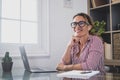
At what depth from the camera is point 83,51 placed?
221cm

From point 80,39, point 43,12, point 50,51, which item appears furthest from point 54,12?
point 80,39

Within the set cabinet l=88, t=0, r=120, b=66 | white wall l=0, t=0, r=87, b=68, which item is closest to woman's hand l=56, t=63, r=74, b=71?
white wall l=0, t=0, r=87, b=68

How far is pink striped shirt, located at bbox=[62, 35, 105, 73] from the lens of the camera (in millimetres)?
2037

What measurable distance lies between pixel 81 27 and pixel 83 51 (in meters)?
0.26

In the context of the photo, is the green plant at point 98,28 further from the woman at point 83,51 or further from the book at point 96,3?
the woman at point 83,51

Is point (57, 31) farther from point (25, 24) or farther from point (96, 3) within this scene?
point (96, 3)

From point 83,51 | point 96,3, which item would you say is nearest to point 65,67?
point 83,51

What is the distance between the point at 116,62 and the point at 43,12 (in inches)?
44.6

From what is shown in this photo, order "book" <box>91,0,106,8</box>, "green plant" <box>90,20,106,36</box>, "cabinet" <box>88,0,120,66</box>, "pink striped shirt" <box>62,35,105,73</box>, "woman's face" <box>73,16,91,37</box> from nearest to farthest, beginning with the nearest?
"pink striped shirt" <box>62,35,105,73</box> → "woman's face" <box>73,16,91,37</box> → "cabinet" <box>88,0,120,66</box> → "green plant" <box>90,20,106,36</box> → "book" <box>91,0,106,8</box>

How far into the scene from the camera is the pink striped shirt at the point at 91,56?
6.68ft

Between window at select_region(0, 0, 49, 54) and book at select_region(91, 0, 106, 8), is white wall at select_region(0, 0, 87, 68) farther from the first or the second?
book at select_region(91, 0, 106, 8)

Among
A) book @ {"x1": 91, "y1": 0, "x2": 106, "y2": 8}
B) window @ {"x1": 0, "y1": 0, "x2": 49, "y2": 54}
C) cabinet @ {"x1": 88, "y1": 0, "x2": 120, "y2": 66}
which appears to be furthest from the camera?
book @ {"x1": 91, "y1": 0, "x2": 106, "y2": 8}

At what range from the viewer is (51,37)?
2904 mm

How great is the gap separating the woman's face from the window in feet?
2.11
